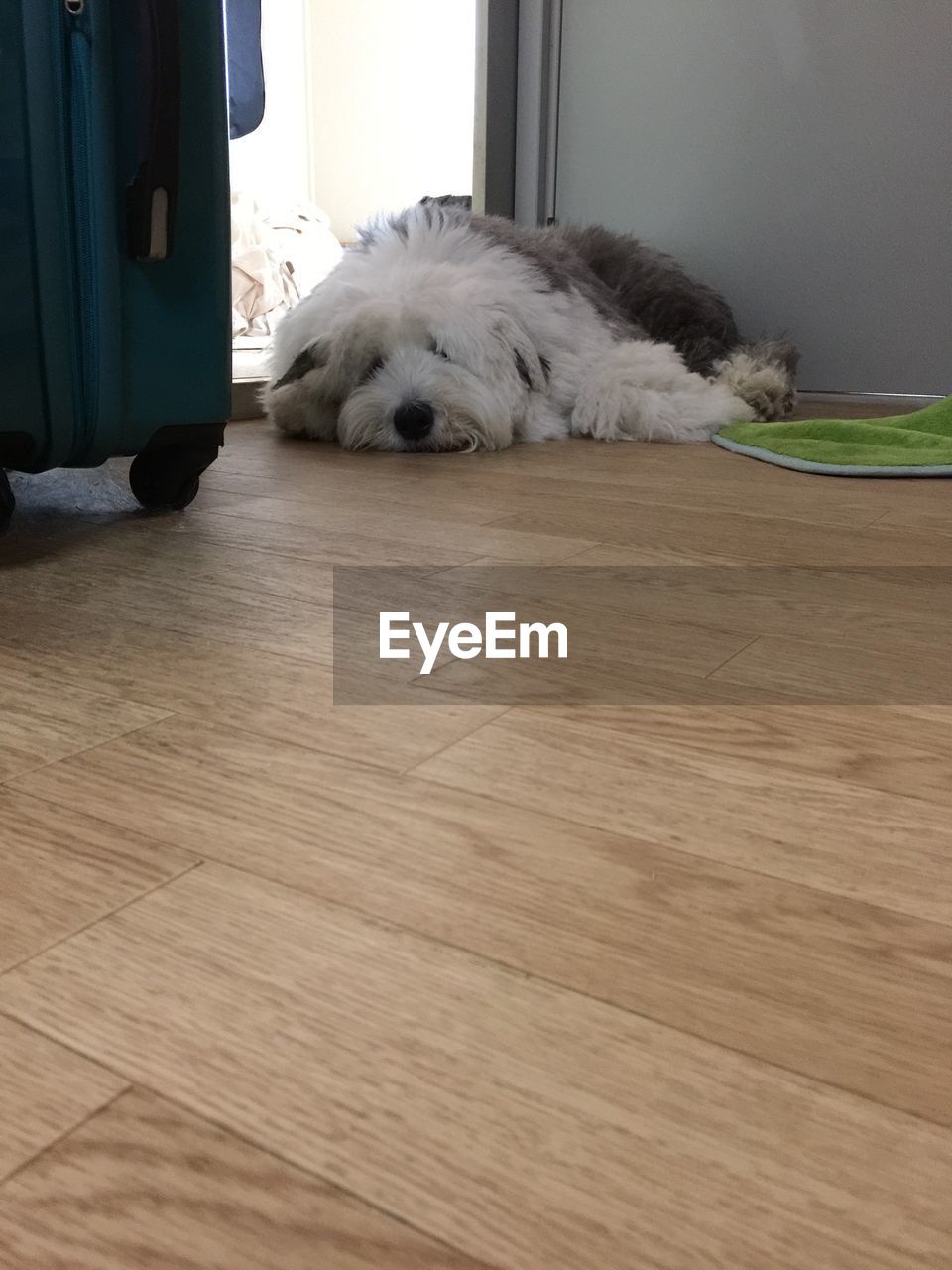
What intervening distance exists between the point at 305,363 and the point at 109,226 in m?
1.09

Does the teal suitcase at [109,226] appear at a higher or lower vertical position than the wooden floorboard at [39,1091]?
higher

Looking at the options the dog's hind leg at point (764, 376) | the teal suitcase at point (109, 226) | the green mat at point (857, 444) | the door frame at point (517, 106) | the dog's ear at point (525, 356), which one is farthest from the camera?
the door frame at point (517, 106)

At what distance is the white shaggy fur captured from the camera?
2096 millimetres

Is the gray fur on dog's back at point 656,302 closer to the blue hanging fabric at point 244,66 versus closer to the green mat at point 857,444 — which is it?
the green mat at point 857,444

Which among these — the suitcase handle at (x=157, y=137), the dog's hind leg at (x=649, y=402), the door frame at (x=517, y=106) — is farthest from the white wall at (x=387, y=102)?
the suitcase handle at (x=157, y=137)

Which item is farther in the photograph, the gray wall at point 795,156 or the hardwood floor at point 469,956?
the gray wall at point 795,156

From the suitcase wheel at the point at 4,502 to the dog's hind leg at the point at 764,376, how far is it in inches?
62.6

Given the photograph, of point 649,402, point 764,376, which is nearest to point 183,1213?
point 649,402

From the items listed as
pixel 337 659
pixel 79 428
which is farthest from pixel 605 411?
pixel 337 659

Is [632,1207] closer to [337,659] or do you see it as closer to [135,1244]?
[135,1244]

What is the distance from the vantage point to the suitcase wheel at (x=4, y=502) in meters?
1.24

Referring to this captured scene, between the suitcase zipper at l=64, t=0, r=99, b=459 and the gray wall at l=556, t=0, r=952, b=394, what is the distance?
1978 mm

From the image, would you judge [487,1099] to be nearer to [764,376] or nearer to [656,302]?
[764,376]

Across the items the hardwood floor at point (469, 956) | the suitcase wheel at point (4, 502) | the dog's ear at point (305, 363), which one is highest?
the dog's ear at point (305, 363)
